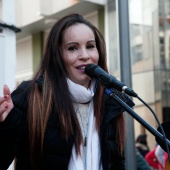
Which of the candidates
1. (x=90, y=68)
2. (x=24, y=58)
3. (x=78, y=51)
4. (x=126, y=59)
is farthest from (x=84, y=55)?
(x=24, y=58)

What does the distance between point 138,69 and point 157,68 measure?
1.66ft

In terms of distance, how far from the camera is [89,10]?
9.64 meters

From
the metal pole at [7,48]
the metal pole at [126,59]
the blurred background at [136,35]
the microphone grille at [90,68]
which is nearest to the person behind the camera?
the microphone grille at [90,68]

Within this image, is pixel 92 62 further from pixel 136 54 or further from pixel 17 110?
pixel 136 54

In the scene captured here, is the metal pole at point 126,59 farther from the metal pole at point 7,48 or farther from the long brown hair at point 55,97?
the metal pole at point 7,48

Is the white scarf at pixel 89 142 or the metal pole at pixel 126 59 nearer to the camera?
the white scarf at pixel 89 142

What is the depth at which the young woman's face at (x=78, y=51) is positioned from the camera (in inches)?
85.3

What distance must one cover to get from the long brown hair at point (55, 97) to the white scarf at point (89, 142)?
27 mm

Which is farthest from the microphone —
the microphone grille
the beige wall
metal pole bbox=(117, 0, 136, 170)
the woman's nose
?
the beige wall

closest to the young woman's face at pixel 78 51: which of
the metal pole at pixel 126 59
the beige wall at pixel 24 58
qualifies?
the metal pole at pixel 126 59

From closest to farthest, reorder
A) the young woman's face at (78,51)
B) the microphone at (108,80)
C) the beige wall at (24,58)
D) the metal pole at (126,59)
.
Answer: the microphone at (108,80) → the young woman's face at (78,51) → the metal pole at (126,59) → the beige wall at (24,58)

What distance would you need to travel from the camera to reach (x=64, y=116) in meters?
2.14

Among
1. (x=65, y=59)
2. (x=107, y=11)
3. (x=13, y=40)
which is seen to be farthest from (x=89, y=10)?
(x=65, y=59)

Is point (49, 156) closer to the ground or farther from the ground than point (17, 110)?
closer to the ground
